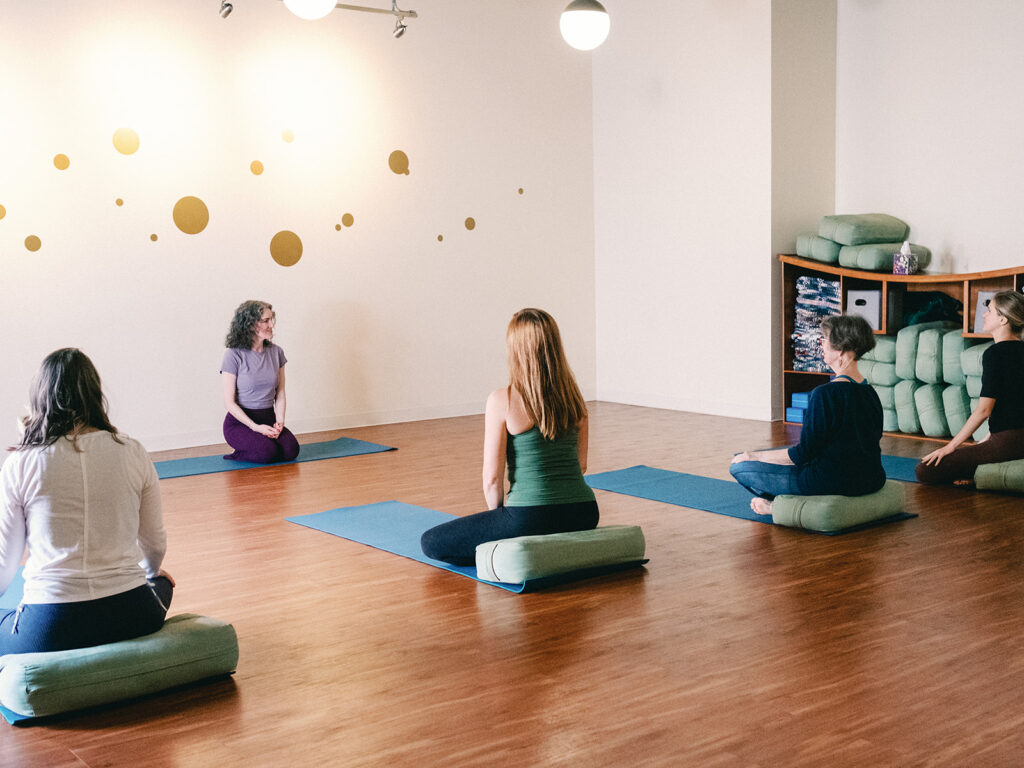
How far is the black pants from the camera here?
8.27 ft

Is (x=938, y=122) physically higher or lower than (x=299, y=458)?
higher

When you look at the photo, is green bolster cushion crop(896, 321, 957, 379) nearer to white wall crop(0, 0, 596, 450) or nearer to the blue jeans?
the blue jeans

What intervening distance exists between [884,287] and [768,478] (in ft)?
8.68

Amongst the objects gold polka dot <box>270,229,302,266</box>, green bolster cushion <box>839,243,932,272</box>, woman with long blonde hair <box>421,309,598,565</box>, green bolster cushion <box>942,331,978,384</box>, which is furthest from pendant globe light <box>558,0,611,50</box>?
woman with long blonde hair <box>421,309,598,565</box>

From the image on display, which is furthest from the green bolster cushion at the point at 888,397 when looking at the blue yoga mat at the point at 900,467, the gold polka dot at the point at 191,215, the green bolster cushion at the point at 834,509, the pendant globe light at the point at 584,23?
the gold polka dot at the point at 191,215

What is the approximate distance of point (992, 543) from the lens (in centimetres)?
392

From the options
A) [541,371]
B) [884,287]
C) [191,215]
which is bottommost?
[541,371]

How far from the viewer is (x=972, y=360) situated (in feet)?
18.9

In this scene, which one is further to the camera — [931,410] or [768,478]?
[931,410]

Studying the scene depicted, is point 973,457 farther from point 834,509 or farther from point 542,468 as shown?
point 542,468

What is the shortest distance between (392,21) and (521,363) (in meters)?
4.73

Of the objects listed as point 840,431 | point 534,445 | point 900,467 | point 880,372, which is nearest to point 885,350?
point 880,372

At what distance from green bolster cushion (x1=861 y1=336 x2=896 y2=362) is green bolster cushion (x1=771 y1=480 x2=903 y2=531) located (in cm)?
222

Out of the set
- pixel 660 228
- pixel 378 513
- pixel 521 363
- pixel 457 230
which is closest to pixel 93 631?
pixel 521 363
